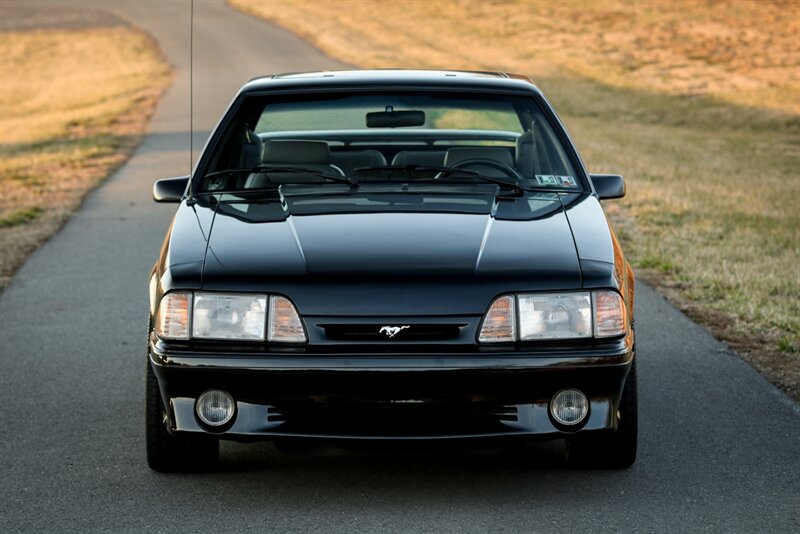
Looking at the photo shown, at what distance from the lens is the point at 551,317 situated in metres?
4.32

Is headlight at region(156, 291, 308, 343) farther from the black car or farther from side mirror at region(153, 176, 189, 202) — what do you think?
side mirror at region(153, 176, 189, 202)

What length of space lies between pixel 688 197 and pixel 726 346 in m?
6.74

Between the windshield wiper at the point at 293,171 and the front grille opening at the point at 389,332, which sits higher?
the windshield wiper at the point at 293,171

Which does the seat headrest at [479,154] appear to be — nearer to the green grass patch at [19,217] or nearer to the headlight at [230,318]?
the headlight at [230,318]

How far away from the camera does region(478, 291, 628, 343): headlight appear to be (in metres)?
4.27

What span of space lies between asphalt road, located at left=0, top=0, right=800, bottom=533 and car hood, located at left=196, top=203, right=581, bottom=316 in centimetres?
51

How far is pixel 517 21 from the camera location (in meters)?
47.3

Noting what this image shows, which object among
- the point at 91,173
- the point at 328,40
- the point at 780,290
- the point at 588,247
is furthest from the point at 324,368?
the point at 328,40

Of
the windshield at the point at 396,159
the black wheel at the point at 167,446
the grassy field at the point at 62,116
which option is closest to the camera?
the black wheel at the point at 167,446

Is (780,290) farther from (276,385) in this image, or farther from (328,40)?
(328,40)

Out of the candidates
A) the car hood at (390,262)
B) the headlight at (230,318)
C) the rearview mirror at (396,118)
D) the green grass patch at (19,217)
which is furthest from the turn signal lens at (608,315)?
the green grass patch at (19,217)

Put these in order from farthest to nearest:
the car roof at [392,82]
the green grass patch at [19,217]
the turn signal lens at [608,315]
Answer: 1. the green grass patch at [19,217]
2. the car roof at [392,82]
3. the turn signal lens at [608,315]

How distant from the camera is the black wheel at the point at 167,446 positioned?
4.70 m

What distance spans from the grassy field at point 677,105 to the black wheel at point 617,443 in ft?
5.06
